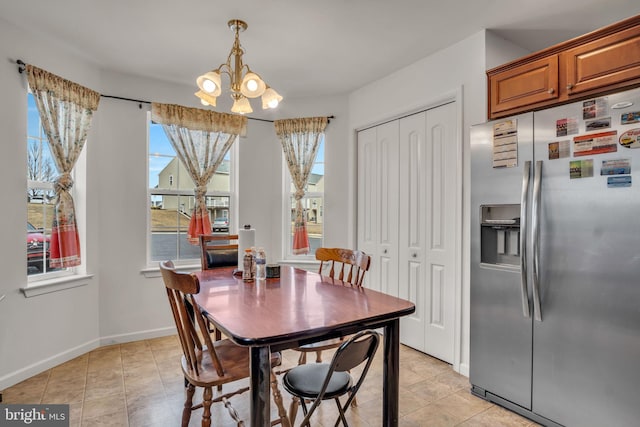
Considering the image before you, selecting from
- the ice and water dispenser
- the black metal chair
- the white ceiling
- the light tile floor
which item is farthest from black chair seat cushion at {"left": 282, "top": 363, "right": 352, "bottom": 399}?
the white ceiling

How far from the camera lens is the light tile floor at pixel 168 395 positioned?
2.12 m

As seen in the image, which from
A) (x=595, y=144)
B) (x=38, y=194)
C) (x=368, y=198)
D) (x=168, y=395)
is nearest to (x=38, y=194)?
(x=38, y=194)

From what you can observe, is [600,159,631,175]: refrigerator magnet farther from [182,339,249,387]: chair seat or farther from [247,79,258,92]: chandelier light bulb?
[182,339,249,387]: chair seat

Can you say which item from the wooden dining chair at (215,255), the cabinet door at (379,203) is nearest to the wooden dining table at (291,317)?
the wooden dining chair at (215,255)

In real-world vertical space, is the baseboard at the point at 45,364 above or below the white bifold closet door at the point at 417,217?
below

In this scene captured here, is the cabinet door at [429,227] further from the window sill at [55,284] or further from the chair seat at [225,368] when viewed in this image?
the window sill at [55,284]

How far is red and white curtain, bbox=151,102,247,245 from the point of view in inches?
143

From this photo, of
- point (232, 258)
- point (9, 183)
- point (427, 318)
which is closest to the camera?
point (9, 183)

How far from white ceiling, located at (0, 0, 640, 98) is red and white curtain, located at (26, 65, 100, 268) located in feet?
1.21

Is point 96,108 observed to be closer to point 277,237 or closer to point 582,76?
point 277,237

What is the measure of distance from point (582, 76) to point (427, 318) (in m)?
2.13

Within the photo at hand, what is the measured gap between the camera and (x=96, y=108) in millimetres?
3217

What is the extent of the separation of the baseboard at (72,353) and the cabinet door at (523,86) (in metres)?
3.62

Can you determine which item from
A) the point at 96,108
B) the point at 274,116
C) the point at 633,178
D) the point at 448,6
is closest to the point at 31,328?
the point at 96,108
